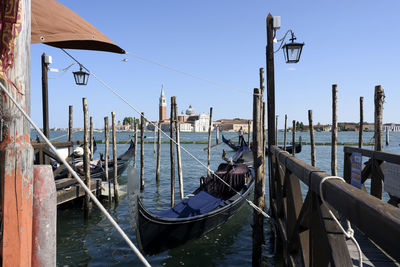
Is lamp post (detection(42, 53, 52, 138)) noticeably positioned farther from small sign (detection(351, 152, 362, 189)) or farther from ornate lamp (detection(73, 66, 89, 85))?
small sign (detection(351, 152, 362, 189))

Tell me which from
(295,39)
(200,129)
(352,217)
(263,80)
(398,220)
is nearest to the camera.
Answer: (398,220)

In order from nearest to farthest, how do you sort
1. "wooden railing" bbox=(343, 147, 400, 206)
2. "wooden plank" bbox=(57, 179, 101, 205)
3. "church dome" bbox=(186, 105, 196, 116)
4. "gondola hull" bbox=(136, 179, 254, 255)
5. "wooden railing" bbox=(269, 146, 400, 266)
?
"wooden railing" bbox=(269, 146, 400, 266) → "wooden railing" bbox=(343, 147, 400, 206) → "gondola hull" bbox=(136, 179, 254, 255) → "wooden plank" bbox=(57, 179, 101, 205) → "church dome" bbox=(186, 105, 196, 116)

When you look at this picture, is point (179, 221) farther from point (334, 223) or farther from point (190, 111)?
point (190, 111)

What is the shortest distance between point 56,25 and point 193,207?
355 cm

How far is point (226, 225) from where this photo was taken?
5.98m

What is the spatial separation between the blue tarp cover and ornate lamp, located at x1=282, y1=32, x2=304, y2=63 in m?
2.66

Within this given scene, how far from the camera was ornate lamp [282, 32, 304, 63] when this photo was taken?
13.3 feet

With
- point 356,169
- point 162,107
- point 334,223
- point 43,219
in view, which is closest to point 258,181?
point 356,169

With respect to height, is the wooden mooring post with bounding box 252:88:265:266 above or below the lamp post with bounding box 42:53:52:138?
below

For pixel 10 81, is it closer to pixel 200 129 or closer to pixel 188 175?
pixel 188 175

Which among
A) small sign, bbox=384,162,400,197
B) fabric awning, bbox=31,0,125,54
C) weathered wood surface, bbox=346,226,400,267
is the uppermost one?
fabric awning, bbox=31,0,125,54

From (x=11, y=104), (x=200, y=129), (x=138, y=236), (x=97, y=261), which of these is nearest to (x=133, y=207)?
(x=138, y=236)

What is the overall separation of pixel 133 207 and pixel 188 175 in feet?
32.8

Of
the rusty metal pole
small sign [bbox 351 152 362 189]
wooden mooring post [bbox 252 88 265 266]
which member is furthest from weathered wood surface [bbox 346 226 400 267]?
the rusty metal pole
